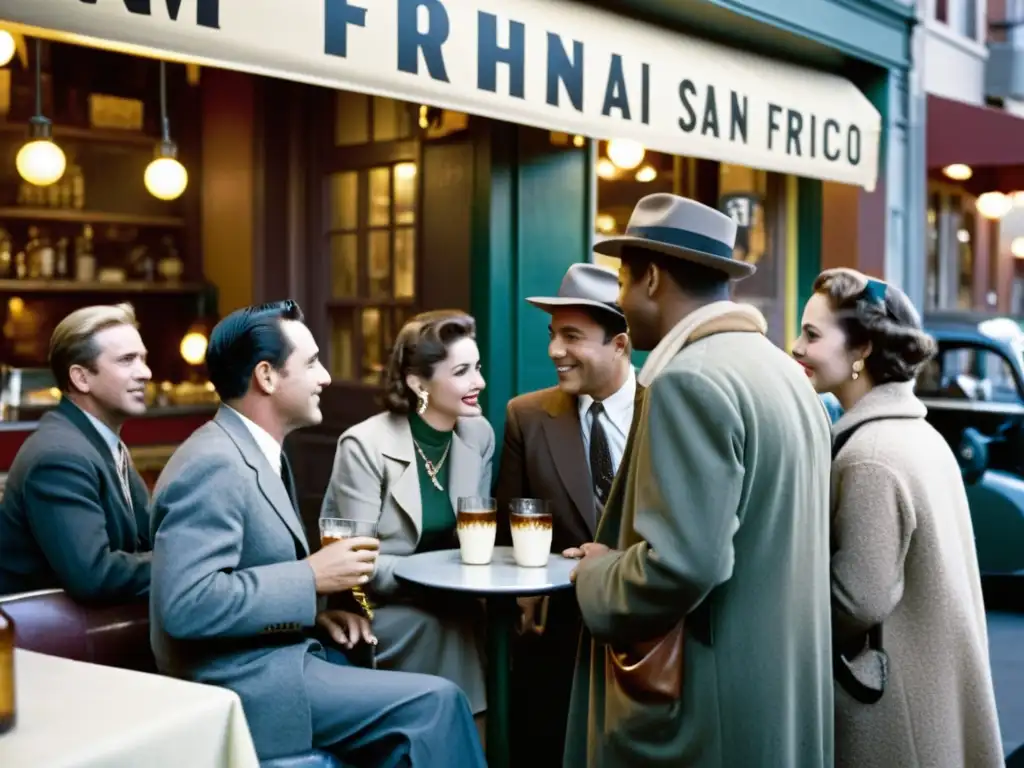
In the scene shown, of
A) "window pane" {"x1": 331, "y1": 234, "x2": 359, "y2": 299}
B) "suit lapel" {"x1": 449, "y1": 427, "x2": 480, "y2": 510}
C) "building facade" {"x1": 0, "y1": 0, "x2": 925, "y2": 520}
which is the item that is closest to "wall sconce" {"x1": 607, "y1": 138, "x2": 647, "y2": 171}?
"building facade" {"x1": 0, "y1": 0, "x2": 925, "y2": 520}

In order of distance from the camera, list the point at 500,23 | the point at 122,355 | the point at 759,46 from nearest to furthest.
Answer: the point at 122,355 → the point at 500,23 → the point at 759,46

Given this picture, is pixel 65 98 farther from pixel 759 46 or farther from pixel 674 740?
pixel 674 740

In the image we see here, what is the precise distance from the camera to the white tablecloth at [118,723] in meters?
2.07

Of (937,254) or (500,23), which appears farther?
(937,254)

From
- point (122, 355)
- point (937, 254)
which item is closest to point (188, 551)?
point (122, 355)

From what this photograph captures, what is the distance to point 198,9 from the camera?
12.3 feet

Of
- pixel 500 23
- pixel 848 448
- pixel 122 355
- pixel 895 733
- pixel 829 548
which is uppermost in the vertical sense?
pixel 500 23

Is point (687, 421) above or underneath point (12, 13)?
underneath

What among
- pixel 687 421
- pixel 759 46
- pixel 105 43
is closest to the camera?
pixel 687 421

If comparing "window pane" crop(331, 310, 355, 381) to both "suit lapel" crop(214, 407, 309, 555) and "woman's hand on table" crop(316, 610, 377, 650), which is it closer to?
"woman's hand on table" crop(316, 610, 377, 650)

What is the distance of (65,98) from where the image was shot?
29.2 ft

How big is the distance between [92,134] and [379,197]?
132 inches

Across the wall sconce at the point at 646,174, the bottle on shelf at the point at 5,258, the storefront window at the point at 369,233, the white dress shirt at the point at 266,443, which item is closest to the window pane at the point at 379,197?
the storefront window at the point at 369,233

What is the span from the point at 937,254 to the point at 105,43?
481 inches
